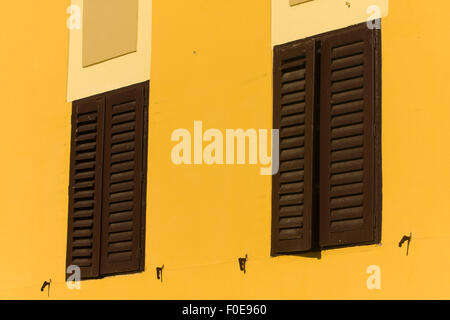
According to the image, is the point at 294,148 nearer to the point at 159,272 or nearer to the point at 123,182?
the point at 159,272

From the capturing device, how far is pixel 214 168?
8.86 meters

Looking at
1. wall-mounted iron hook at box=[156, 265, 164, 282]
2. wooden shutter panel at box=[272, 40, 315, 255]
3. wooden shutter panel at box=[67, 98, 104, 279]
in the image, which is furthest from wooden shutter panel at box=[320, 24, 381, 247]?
wooden shutter panel at box=[67, 98, 104, 279]

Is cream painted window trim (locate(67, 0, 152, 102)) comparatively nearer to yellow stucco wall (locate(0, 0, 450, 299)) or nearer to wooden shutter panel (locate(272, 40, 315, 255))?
yellow stucco wall (locate(0, 0, 450, 299))

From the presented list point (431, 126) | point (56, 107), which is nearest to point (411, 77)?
point (431, 126)

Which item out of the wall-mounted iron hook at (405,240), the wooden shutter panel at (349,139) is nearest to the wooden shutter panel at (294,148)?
the wooden shutter panel at (349,139)

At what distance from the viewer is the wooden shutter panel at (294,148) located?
8.27 metres

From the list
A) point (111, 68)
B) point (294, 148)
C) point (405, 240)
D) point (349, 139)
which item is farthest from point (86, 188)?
point (405, 240)

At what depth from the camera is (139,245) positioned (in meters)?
9.24

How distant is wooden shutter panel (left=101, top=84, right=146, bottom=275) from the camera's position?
9.30 metres

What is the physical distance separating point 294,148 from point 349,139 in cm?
40

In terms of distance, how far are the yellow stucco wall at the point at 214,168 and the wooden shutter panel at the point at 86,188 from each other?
117 mm

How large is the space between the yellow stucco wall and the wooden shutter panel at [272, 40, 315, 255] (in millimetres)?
94

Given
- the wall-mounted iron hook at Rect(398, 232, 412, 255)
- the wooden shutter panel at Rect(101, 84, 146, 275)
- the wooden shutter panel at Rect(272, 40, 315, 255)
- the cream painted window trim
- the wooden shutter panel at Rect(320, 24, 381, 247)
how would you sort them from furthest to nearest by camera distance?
the cream painted window trim → the wooden shutter panel at Rect(101, 84, 146, 275) → the wooden shutter panel at Rect(272, 40, 315, 255) → the wooden shutter panel at Rect(320, 24, 381, 247) → the wall-mounted iron hook at Rect(398, 232, 412, 255)

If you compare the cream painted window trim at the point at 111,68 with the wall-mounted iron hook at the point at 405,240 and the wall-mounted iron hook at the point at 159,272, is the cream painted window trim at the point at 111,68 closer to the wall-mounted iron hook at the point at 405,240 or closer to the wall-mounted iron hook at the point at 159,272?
the wall-mounted iron hook at the point at 159,272
